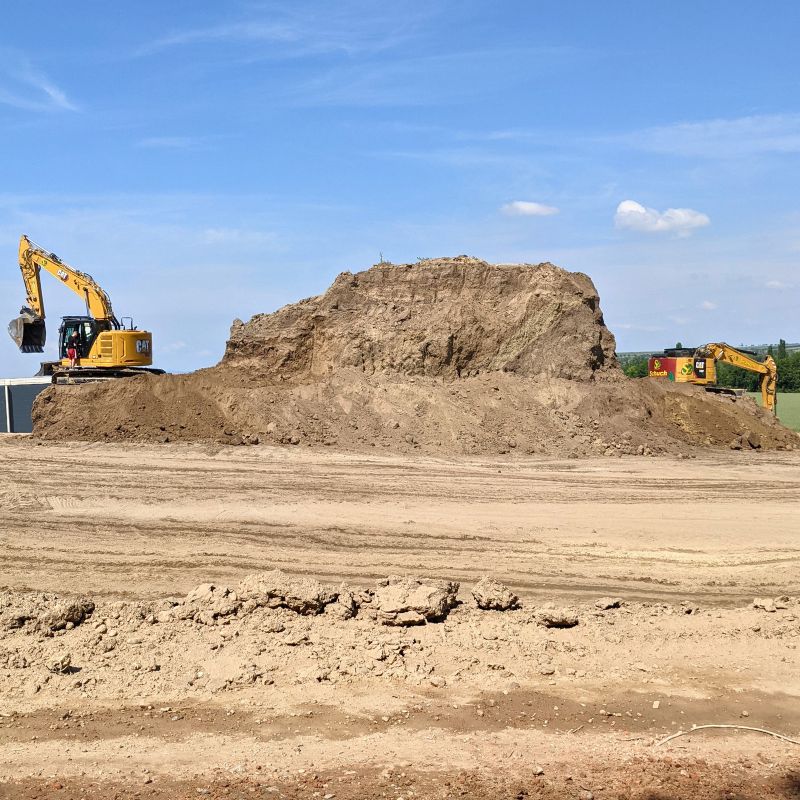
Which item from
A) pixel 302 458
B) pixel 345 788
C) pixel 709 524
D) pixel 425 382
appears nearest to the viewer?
pixel 345 788

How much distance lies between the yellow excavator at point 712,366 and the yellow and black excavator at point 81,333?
61.9 feet

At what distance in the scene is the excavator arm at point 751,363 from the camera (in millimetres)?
30812

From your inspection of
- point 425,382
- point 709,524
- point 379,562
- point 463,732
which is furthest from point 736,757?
point 425,382

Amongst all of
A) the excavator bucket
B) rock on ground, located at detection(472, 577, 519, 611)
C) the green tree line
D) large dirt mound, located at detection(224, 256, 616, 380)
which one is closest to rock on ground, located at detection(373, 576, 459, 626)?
rock on ground, located at detection(472, 577, 519, 611)

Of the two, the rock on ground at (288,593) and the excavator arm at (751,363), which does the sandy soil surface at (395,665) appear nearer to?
the rock on ground at (288,593)

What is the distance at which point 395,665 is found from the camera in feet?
22.4

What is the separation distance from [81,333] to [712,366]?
22170 mm

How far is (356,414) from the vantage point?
23062mm

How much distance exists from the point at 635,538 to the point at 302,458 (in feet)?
32.1

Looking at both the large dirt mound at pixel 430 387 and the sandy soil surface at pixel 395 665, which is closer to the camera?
the sandy soil surface at pixel 395 665

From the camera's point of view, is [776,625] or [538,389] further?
[538,389]

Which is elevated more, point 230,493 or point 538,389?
point 538,389

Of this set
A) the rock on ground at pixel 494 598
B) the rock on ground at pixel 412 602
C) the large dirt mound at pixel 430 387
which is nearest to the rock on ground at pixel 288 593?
the rock on ground at pixel 412 602

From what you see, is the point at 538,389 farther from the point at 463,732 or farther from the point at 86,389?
the point at 463,732
